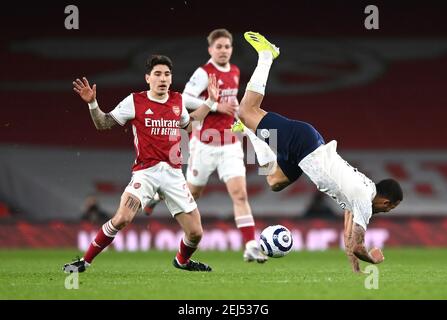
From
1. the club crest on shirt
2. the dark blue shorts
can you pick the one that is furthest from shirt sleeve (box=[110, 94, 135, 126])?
the dark blue shorts

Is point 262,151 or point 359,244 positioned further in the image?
point 262,151

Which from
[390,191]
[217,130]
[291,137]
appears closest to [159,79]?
[291,137]

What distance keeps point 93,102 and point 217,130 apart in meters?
2.53

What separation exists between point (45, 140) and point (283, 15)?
573 centimetres

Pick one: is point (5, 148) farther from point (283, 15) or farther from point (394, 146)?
point (394, 146)

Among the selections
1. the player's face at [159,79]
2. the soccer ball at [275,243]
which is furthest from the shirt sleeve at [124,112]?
the soccer ball at [275,243]

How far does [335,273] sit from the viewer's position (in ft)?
29.9

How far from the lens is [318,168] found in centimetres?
877

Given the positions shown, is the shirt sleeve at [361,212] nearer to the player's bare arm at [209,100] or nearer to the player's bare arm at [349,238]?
the player's bare arm at [349,238]

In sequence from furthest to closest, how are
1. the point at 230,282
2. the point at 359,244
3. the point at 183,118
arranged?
1. the point at 183,118
2. the point at 359,244
3. the point at 230,282

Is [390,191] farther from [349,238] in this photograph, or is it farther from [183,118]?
[183,118]

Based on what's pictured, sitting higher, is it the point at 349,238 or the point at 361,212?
the point at 361,212

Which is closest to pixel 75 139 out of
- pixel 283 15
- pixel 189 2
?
pixel 189 2

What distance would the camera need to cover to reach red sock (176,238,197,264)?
9234mm
